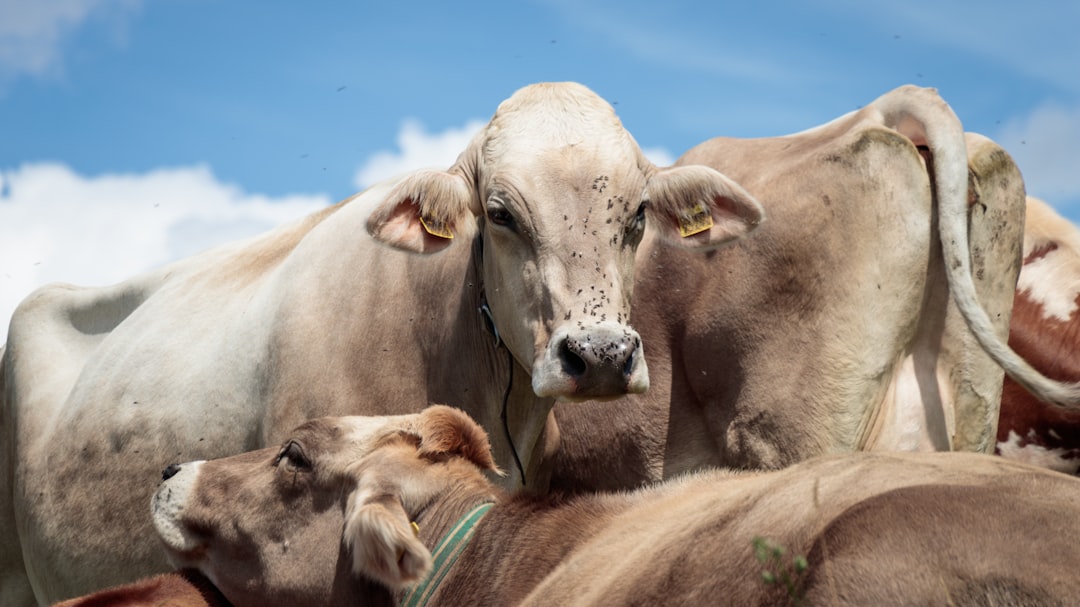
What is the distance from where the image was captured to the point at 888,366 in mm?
6727

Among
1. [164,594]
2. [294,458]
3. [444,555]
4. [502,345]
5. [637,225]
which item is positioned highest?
[637,225]

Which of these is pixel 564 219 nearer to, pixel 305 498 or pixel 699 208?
pixel 699 208

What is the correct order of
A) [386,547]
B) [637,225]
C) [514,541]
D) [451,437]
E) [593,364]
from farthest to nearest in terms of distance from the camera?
[637,225]
[593,364]
[451,437]
[514,541]
[386,547]

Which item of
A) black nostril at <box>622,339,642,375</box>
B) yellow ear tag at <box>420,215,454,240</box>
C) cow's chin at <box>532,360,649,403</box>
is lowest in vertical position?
cow's chin at <box>532,360,649,403</box>

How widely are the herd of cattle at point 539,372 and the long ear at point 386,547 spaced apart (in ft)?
0.04

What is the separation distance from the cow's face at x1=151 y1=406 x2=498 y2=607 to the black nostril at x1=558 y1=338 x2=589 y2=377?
45 cm

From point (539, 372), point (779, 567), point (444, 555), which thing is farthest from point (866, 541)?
point (539, 372)

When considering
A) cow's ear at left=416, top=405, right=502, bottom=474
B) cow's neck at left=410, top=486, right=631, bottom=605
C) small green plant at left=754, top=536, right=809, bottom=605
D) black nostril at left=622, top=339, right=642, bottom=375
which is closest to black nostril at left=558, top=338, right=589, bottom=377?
black nostril at left=622, top=339, right=642, bottom=375

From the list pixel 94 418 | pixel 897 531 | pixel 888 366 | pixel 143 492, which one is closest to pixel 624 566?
pixel 897 531

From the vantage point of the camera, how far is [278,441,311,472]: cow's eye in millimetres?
5047

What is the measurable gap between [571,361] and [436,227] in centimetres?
122

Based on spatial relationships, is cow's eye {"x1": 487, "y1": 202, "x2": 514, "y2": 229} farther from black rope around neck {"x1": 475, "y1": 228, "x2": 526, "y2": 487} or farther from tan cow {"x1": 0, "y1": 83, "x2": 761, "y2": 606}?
black rope around neck {"x1": 475, "y1": 228, "x2": 526, "y2": 487}

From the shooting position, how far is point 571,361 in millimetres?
5320

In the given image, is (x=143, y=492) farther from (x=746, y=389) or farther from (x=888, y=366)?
(x=888, y=366)
